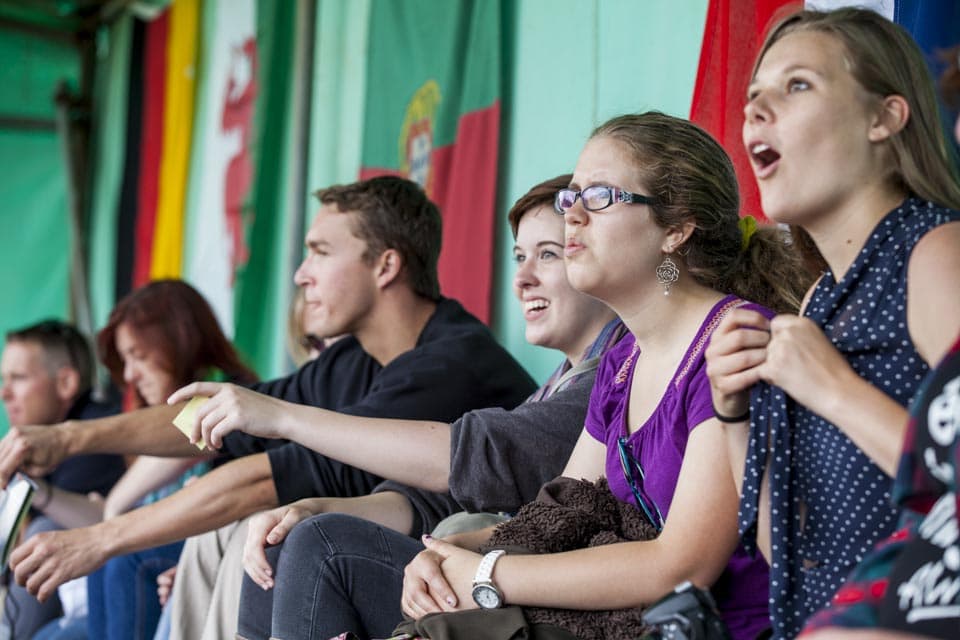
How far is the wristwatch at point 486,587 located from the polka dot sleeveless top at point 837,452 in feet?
1.09

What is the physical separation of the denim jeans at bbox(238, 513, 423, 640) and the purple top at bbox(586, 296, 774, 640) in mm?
359

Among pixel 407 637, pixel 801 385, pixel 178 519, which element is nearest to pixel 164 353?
pixel 178 519

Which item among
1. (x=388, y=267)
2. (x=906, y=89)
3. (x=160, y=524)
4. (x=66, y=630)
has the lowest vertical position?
(x=66, y=630)

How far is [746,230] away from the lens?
1.72 meters

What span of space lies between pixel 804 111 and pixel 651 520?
1.85 ft

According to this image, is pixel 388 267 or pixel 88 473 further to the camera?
pixel 88 473

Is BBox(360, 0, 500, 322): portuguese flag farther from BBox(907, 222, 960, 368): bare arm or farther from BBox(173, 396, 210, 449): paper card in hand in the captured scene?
BBox(907, 222, 960, 368): bare arm

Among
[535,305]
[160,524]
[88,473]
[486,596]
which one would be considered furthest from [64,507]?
[486,596]

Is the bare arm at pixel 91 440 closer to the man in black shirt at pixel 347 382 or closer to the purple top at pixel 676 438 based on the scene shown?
the man in black shirt at pixel 347 382

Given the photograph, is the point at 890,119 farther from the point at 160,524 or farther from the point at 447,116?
the point at 447,116

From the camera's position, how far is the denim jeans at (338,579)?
1.69m

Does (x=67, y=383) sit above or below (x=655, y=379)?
below

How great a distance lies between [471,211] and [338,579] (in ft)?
4.66

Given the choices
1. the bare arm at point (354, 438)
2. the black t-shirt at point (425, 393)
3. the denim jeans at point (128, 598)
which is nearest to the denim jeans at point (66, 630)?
the denim jeans at point (128, 598)
